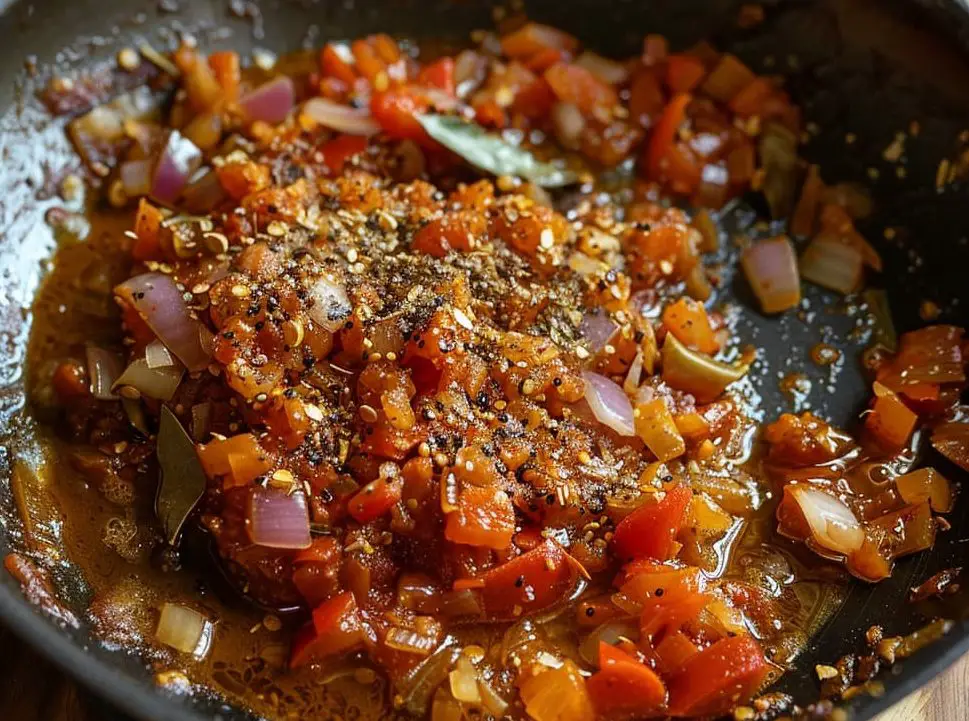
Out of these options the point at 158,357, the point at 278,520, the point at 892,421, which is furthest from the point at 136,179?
the point at 892,421

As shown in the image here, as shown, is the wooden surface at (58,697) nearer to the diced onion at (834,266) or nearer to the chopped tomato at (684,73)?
the diced onion at (834,266)

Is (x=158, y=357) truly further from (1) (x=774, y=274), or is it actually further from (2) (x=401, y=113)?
(1) (x=774, y=274)

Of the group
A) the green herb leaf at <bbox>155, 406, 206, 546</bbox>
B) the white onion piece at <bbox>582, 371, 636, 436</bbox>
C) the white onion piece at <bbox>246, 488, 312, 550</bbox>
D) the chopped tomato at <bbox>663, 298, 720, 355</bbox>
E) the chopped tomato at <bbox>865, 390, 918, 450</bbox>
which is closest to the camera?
the white onion piece at <bbox>246, 488, 312, 550</bbox>

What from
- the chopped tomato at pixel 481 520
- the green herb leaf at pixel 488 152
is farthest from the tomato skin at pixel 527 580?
the green herb leaf at pixel 488 152

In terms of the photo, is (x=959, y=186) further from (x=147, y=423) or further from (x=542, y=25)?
(x=147, y=423)

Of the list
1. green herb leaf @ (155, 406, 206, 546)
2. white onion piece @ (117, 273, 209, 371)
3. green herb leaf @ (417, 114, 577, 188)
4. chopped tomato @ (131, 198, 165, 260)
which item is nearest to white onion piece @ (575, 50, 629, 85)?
green herb leaf @ (417, 114, 577, 188)

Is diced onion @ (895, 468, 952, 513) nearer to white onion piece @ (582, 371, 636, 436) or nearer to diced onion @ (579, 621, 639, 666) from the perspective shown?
white onion piece @ (582, 371, 636, 436)
